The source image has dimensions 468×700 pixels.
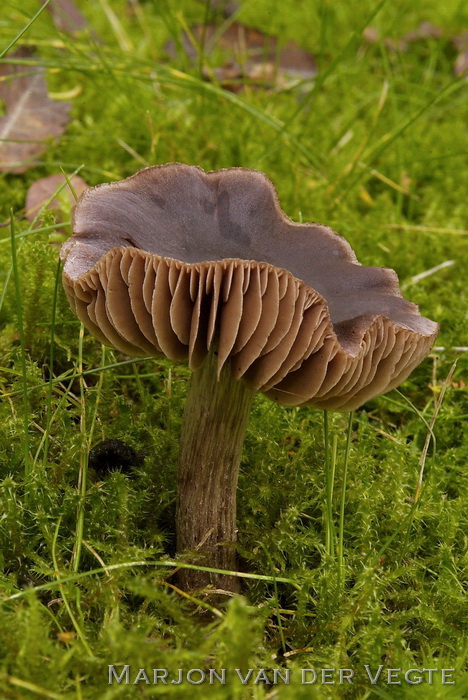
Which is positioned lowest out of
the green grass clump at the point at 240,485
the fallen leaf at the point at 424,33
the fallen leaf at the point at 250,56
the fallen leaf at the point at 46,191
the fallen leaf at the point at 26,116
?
the green grass clump at the point at 240,485

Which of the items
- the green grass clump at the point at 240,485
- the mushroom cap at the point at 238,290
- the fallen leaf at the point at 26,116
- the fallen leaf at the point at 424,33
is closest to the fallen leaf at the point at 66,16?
the green grass clump at the point at 240,485

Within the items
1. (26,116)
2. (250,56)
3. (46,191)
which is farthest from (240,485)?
(250,56)

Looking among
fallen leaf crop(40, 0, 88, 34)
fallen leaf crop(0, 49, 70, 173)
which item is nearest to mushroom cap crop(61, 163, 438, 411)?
fallen leaf crop(0, 49, 70, 173)

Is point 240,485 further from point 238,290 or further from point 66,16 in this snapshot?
point 66,16

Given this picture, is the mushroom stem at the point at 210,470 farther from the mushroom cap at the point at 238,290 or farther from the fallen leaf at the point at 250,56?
the fallen leaf at the point at 250,56

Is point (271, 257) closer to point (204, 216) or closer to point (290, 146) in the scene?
point (204, 216)

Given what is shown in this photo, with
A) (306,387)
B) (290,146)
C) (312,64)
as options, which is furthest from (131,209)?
(312,64)
